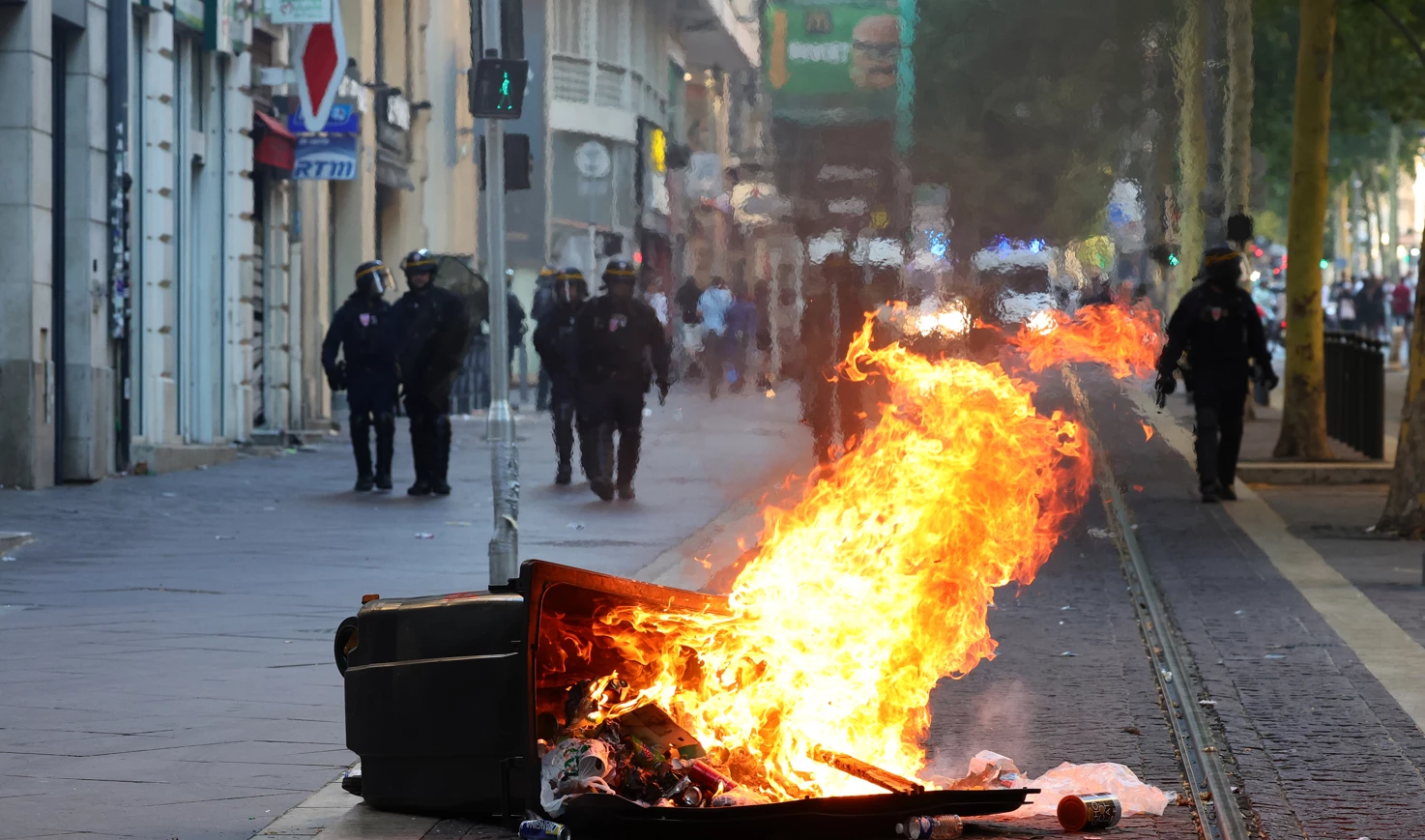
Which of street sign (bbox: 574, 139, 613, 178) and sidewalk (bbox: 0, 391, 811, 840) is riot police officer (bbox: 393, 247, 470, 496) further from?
street sign (bbox: 574, 139, 613, 178)

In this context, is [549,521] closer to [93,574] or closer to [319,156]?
[93,574]

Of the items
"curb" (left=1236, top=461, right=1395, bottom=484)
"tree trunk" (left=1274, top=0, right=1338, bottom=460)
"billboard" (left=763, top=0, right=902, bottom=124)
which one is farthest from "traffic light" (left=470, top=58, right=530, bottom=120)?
"billboard" (left=763, top=0, right=902, bottom=124)

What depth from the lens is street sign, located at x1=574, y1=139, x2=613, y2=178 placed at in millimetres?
45375

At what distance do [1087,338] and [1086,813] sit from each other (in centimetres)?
626

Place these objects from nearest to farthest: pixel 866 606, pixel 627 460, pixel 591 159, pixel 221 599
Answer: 1. pixel 866 606
2. pixel 221 599
3. pixel 627 460
4. pixel 591 159

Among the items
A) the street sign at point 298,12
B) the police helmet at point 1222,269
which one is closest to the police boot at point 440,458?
the police helmet at point 1222,269

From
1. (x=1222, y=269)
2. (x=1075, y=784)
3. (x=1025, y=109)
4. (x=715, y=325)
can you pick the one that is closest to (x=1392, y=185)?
(x=1025, y=109)

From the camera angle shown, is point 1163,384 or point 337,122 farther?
point 337,122

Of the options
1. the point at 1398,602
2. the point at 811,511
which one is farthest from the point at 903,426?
the point at 1398,602

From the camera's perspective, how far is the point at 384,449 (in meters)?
17.1

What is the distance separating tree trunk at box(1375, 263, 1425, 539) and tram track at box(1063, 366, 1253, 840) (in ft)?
5.50

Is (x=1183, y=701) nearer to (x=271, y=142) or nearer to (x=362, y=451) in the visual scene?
(x=362, y=451)

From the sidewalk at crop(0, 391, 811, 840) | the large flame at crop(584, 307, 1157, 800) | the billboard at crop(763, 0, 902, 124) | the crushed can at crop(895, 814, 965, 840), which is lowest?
the sidewalk at crop(0, 391, 811, 840)

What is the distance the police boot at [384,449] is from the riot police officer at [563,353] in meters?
1.44
